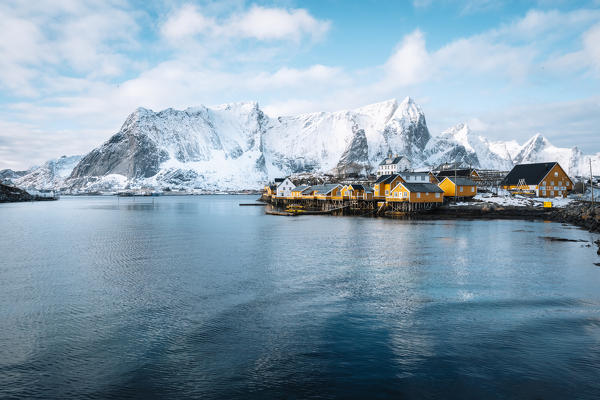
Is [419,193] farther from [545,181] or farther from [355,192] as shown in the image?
[545,181]

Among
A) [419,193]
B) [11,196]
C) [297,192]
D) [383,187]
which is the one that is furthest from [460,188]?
[11,196]

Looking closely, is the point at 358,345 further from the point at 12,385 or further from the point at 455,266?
the point at 455,266

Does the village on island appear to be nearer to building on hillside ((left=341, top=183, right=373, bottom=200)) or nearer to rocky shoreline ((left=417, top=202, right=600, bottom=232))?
A: building on hillside ((left=341, top=183, right=373, bottom=200))

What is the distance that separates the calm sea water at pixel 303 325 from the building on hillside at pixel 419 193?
1357 inches

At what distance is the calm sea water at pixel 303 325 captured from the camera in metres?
10.5

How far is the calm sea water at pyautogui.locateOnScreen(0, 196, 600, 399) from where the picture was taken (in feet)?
34.4

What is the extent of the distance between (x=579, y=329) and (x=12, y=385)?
19.0 m

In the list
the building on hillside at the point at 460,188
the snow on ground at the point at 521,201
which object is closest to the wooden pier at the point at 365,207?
the building on hillside at the point at 460,188

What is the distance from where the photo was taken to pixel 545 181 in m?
68.1

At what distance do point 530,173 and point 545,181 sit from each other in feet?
13.8

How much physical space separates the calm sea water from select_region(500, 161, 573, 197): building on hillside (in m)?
44.5

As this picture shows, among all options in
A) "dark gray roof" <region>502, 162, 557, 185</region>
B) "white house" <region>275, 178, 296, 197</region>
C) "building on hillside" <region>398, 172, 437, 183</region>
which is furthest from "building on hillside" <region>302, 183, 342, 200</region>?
"dark gray roof" <region>502, 162, 557, 185</region>

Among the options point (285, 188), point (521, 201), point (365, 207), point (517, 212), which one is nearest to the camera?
point (517, 212)

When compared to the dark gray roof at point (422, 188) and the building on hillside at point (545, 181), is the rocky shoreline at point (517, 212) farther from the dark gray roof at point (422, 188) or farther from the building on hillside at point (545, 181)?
the building on hillside at point (545, 181)
